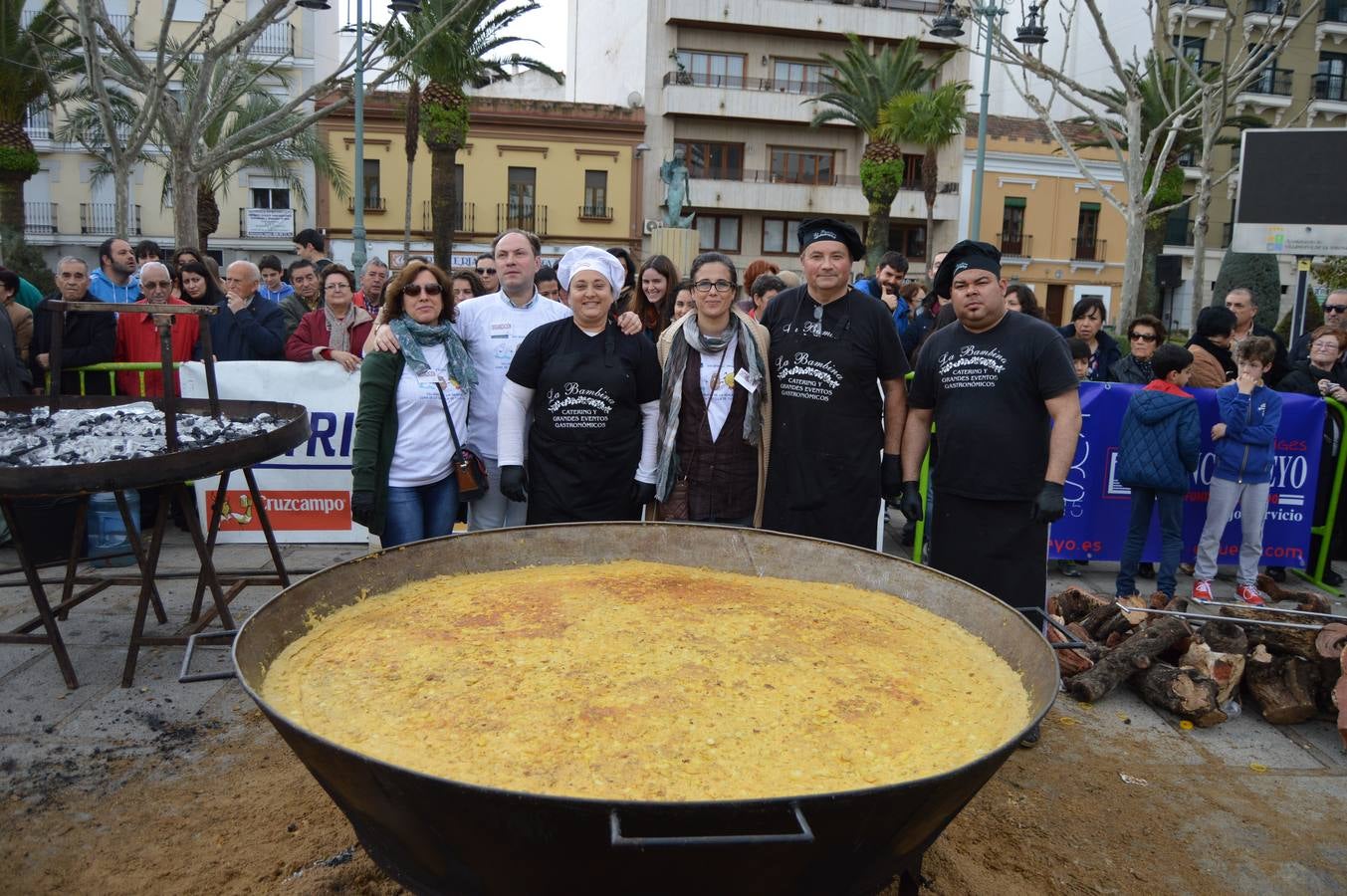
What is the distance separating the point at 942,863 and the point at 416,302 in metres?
3.36

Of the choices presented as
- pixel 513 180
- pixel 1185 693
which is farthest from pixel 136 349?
pixel 513 180

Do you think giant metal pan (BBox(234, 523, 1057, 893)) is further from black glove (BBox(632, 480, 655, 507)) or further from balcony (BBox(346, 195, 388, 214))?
balcony (BBox(346, 195, 388, 214))

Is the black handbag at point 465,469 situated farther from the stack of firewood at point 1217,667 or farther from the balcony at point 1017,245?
the balcony at point 1017,245

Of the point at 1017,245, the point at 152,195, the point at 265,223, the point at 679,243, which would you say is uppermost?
the point at 152,195

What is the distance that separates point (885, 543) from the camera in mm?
7680

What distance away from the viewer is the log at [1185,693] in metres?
4.36

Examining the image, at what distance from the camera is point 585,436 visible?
170 inches

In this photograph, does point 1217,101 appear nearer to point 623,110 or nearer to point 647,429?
point 647,429

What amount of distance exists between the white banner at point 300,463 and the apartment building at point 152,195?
30769 millimetres

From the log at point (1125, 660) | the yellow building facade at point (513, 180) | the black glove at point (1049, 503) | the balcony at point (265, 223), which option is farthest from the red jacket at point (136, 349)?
the balcony at point (265, 223)

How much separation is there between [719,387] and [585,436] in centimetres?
64

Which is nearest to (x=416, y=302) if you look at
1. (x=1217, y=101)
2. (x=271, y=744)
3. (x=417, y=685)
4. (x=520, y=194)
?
(x=271, y=744)

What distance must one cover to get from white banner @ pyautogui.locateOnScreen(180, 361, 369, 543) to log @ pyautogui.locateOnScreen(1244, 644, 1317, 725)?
5.80 meters

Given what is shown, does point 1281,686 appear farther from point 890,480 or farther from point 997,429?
point 890,480
